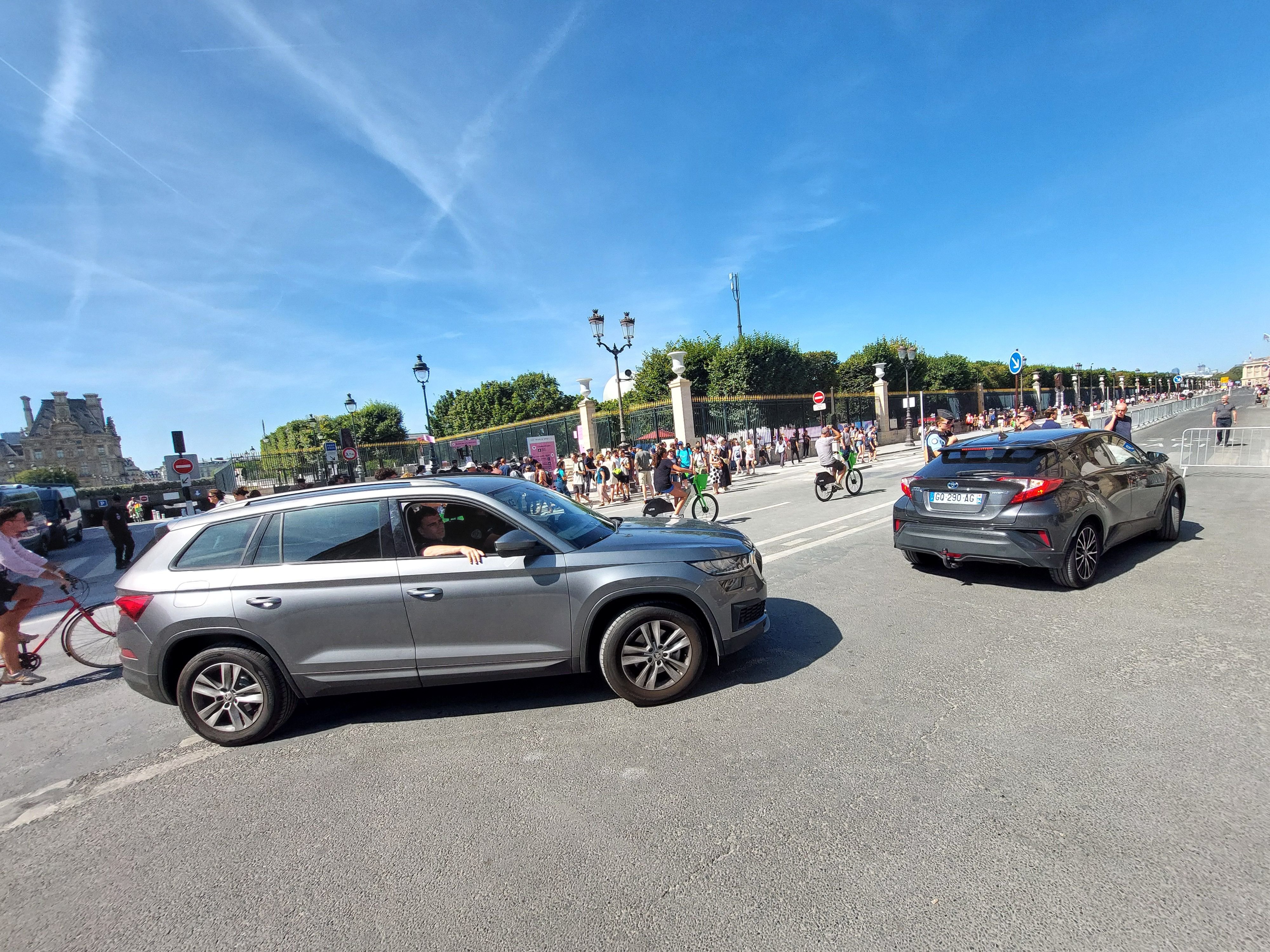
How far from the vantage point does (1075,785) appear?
8.78ft

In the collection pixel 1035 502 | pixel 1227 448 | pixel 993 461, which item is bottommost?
pixel 1227 448

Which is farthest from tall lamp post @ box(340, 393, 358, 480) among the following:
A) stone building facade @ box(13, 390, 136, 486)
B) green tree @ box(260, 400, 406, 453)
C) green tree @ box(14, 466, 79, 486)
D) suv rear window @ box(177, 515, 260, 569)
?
stone building facade @ box(13, 390, 136, 486)

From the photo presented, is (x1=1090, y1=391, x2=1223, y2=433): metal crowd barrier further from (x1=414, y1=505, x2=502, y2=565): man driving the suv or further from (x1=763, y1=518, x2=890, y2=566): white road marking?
(x1=414, y1=505, x2=502, y2=565): man driving the suv

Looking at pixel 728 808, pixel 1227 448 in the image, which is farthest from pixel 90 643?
pixel 1227 448

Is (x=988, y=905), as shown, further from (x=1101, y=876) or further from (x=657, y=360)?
(x=657, y=360)

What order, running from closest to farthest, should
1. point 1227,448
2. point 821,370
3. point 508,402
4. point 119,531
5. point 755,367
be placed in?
point 119,531
point 1227,448
point 755,367
point 821,370
point 508,402

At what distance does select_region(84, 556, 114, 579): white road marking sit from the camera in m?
11.9

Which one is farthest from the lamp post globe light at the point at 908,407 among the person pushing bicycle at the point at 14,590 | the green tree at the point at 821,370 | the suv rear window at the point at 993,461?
the person pushing bicycle at the point at 14,590

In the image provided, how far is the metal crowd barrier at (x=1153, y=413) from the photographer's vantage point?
3281 centimetres

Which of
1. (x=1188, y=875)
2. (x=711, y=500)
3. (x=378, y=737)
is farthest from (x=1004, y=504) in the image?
(x=711, y=500)

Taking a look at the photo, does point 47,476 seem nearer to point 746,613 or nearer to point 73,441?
point 73,441

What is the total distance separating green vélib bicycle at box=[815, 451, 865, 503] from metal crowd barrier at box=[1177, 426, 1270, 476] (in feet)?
23.3

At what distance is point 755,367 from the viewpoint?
119 ft

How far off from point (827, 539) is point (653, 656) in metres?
5.49
